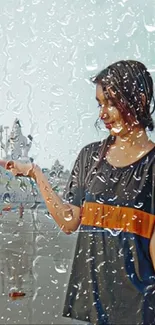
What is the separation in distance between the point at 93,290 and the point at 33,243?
0.53ft

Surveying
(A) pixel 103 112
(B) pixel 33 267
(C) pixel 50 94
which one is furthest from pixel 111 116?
(B) pixel 33 267

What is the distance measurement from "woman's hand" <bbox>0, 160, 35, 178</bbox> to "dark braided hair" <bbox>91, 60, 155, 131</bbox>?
9.2 inches

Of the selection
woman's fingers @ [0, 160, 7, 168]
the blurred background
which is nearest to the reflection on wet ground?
the blurred background

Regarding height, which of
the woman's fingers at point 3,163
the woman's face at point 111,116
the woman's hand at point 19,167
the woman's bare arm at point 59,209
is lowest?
the woman's bare arm at point 59,209

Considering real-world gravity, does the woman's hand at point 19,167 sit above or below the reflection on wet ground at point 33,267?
above

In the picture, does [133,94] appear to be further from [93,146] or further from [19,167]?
[19,167]

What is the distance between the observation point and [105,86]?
840mm

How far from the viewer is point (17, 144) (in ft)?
2.79

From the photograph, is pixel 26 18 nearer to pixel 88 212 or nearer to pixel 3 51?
pixel 3 51

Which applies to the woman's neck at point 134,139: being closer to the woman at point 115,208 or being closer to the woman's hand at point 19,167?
the woman at point 115,208

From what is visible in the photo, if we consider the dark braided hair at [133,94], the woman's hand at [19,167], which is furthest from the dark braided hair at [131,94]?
the woman's hand at [19,167]

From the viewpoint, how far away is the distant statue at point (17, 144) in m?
0.84

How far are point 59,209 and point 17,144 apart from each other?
0.17 metres

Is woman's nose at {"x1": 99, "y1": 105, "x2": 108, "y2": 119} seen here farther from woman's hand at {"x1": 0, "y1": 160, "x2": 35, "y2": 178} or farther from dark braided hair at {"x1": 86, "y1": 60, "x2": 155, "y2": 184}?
woman's hand at {"x1": 0, "y1": 160, "x2": 35, "y2": 178}
